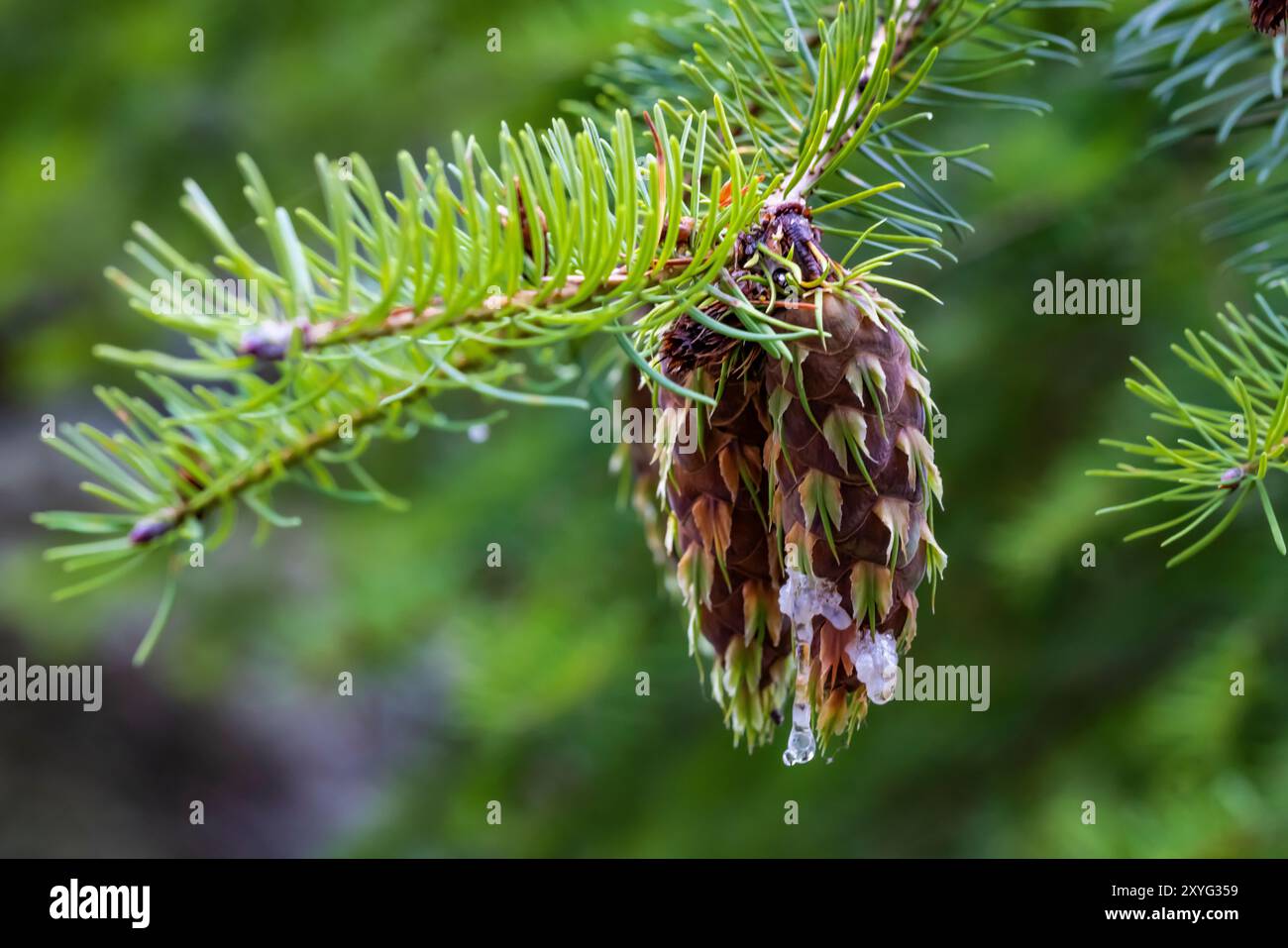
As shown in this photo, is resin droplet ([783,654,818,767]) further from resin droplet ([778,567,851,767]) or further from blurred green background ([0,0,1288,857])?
blurred green background ([0,0,1288,857])

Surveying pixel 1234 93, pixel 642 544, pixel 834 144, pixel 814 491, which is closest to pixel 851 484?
pixel 814 491

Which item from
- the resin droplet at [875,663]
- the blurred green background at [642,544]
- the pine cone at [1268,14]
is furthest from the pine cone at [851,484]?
the blurred green background at [642,544]

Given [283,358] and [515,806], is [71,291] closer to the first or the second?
[515,806]

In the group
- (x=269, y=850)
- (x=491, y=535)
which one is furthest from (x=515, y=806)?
(x=269, y=850)

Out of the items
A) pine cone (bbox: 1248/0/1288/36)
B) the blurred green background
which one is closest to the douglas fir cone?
pine cone (bbox: 1248/0/1288/36)

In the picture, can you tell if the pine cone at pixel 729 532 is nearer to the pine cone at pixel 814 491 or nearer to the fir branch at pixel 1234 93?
the pine cone at pixel 814 491
